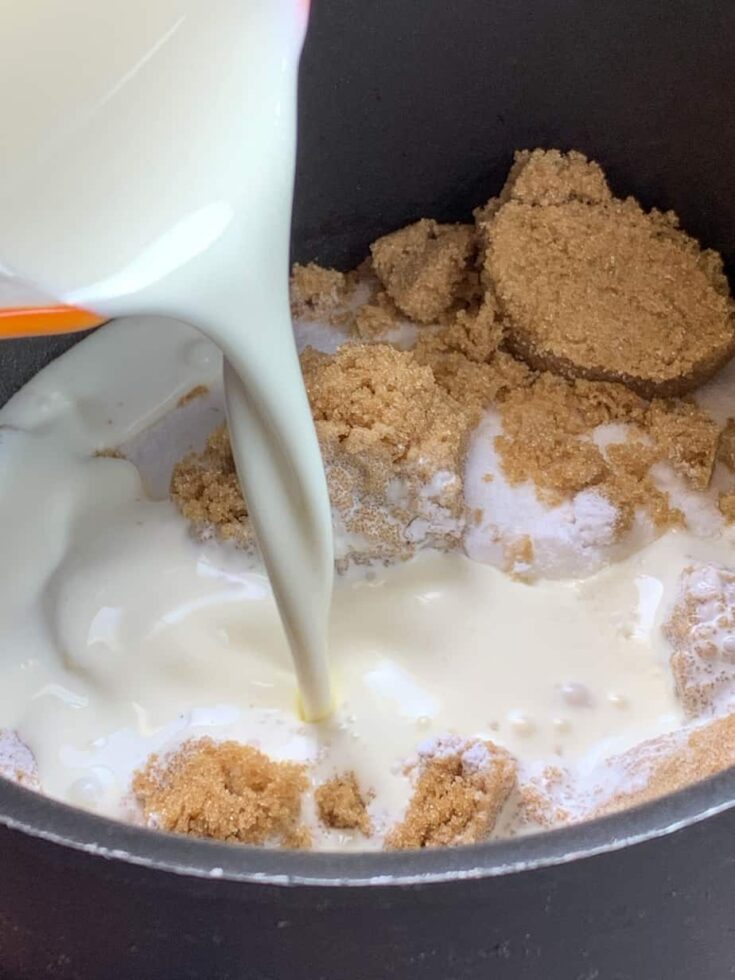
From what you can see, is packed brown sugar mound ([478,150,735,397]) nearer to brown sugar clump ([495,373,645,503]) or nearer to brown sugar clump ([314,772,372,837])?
brown sugar clump ([495,373,645,503])

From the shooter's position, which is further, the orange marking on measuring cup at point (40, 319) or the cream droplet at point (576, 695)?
the cream droplet at point (576, 695)

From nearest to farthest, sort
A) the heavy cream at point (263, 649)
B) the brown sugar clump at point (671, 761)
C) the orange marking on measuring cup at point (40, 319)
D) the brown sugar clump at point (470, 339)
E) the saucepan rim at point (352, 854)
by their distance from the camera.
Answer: the saucepan rim at point (352, 854), the orange marking on measuring cup at point (40, 319), the brown sugar clump at point (671, 761), the heavy cream at point (263, 649), the brown sugar clump at point (470, 339)

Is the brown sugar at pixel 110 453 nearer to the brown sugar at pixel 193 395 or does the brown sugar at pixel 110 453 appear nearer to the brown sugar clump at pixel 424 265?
the brown sugar at pixel 193 395

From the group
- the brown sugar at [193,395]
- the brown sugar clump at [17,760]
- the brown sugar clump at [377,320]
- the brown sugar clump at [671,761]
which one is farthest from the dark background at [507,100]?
the brown sugar clump at [17,760]

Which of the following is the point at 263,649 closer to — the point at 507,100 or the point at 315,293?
the point at 315,293

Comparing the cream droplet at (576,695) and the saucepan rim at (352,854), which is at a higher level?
the saucepan rim at (352,854)

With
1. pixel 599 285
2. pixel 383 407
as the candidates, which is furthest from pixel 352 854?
pixel 599 285

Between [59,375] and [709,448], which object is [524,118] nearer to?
[709,448]
